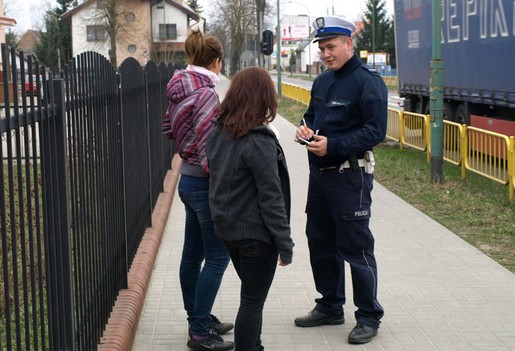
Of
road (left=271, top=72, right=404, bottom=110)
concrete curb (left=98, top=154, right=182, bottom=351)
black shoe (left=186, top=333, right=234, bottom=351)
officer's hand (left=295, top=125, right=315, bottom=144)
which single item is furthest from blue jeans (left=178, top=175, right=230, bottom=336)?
road (left=271, top=72, right=404, bottom=110)

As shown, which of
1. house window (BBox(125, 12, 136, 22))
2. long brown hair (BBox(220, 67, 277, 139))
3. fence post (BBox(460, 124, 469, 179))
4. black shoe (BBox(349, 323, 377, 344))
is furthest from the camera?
house window (BBox(125, 12, 136, 22))

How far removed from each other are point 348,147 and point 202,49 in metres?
1.01

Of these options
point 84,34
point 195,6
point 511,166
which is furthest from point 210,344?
point 195,6

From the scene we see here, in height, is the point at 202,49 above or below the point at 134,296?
above

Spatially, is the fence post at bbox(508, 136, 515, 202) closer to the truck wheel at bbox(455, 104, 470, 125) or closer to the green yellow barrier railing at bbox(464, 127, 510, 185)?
the green yellow barrier railing at bbox(464, 127, 510, 185)

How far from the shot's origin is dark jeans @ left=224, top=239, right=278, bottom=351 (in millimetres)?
4285

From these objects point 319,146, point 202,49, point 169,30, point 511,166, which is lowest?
point 511,166

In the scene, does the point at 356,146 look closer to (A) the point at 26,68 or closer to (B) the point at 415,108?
(A) the point at 26,68

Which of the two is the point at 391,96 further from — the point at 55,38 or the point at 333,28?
the point at 55,38

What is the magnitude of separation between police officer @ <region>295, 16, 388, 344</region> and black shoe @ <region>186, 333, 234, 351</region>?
75cm

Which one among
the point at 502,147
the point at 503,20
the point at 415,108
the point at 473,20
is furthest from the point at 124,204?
the point at 415,108

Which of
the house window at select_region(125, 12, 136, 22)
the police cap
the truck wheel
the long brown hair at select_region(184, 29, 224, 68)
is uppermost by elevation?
the house window at select_region(125, 12, 136, 22)

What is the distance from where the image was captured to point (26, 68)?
310 cm

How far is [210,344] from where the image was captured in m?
5.00
